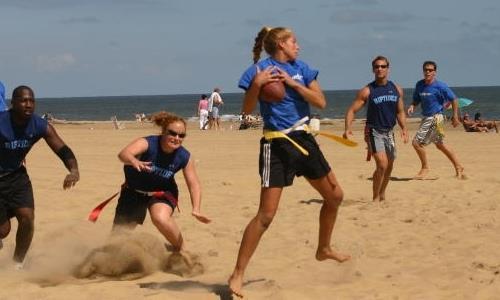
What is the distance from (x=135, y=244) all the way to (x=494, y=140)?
1678 cm

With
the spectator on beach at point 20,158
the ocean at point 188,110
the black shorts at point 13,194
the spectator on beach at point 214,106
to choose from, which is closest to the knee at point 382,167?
the spectator on beach at point 20,158

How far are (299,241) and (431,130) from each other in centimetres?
541

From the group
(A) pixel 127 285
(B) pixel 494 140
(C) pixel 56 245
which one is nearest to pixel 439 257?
(A) pixel 127 285

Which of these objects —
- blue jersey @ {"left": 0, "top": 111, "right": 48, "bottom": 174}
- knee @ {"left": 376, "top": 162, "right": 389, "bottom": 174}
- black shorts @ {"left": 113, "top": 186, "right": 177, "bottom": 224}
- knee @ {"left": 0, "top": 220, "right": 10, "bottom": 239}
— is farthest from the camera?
knee @ {"left": 376, "top": 162, "right": 389, "bottom": 174}

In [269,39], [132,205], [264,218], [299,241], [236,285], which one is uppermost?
[269,39]

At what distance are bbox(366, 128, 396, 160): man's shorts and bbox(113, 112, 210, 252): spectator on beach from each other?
3915 millimetres

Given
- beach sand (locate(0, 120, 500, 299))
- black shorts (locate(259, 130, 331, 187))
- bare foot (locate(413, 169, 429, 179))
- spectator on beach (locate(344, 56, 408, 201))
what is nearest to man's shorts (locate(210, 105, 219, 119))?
beach sand (locate(0, 120, 500, 299))

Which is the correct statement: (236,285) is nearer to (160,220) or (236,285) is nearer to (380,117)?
(160,220)

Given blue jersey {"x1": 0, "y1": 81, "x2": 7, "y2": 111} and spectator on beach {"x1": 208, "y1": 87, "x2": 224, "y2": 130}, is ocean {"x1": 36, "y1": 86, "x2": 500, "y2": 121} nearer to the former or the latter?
spectator on beach {"x1": 208, "y1": 87, "x2": 224, "y2": 130}

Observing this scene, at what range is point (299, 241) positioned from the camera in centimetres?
793

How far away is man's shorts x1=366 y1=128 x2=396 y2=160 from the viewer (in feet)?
32.8

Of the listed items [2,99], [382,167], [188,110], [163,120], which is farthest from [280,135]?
[188,110]

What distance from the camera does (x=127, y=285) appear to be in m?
6.03

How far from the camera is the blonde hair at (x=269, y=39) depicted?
18.2 ft
